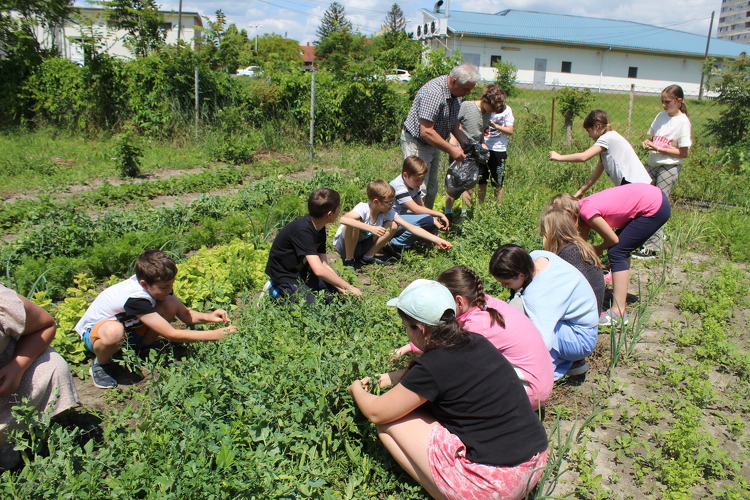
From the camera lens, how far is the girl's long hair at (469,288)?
99.4 inches

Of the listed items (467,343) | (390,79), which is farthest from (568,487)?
(390,79)

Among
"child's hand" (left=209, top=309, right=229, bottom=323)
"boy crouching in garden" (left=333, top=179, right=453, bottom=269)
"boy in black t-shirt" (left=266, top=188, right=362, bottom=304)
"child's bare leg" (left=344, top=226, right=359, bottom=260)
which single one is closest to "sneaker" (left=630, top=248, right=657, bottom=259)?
"boy crouching in garden" (left=333, top=179, right=453, bottom=269)

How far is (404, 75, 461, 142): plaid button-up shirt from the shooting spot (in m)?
5.49

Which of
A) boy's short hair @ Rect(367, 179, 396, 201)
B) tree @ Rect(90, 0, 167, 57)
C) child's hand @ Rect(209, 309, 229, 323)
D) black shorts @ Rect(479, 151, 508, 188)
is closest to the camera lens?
child's hand @ Rect(209, 309, 229, 323)

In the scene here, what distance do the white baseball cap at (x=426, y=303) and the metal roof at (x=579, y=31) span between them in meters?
41.1

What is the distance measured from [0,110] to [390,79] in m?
9.51

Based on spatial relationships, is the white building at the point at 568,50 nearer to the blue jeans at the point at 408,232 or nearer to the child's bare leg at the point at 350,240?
the blue jeans at the point at 408,232

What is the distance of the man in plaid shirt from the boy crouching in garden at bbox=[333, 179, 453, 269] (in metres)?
1.10

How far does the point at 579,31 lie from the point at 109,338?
5282cm

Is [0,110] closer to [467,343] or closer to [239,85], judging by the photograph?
[239,85]

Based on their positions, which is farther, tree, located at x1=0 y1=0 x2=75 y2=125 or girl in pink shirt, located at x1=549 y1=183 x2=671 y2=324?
tree, located at x1=0 y1=0 x2=75 y2=125

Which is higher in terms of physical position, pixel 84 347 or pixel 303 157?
pixel 303 157

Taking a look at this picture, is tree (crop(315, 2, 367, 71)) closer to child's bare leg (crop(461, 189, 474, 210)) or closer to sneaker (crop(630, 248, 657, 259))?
child's bare leg (crop(461, 189, 474, 210))

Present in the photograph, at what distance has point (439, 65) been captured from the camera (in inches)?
420
